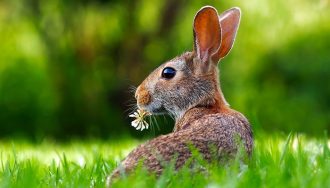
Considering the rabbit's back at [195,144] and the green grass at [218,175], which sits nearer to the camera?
the green grass at [218,175]

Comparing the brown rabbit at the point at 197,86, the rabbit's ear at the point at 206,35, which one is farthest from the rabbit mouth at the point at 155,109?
the rabbit's ear at the point at 206,35

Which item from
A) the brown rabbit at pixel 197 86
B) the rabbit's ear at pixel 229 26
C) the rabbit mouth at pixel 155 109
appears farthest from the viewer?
the rabbit's ear at pixel 229 26

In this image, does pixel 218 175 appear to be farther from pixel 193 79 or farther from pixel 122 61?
pixel 122 61

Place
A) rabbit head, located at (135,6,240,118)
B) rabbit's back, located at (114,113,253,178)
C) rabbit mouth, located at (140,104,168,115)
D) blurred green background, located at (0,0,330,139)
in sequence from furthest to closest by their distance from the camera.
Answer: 1. blurred green background, located at (0,0,330,139)
2. rabbit mouth, located at (140,104,168,115)
3. rabbit head, located at (135,6,240,118)
4. rabbit's back, located at (114,113,253,178)

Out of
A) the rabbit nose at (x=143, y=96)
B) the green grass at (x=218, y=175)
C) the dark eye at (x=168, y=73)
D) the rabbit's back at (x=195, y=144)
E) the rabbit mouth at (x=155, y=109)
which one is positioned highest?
the dark eye at (x=168, y=73)

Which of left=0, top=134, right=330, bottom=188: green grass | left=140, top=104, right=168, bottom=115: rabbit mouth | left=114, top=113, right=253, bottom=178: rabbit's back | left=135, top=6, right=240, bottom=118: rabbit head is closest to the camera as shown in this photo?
left=0, top=134, right=330, bottom=188: green grass

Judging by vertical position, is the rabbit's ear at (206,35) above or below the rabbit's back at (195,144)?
above

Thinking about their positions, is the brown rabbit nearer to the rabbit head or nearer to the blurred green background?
the rabbit head

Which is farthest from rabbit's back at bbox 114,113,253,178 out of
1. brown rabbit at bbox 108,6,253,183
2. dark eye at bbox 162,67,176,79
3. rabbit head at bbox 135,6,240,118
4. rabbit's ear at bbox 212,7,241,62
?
rabbit's ear at bbox 212,7,241,62

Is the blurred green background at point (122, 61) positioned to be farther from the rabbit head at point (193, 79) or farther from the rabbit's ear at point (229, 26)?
the rabbit head at point (193, 79)
